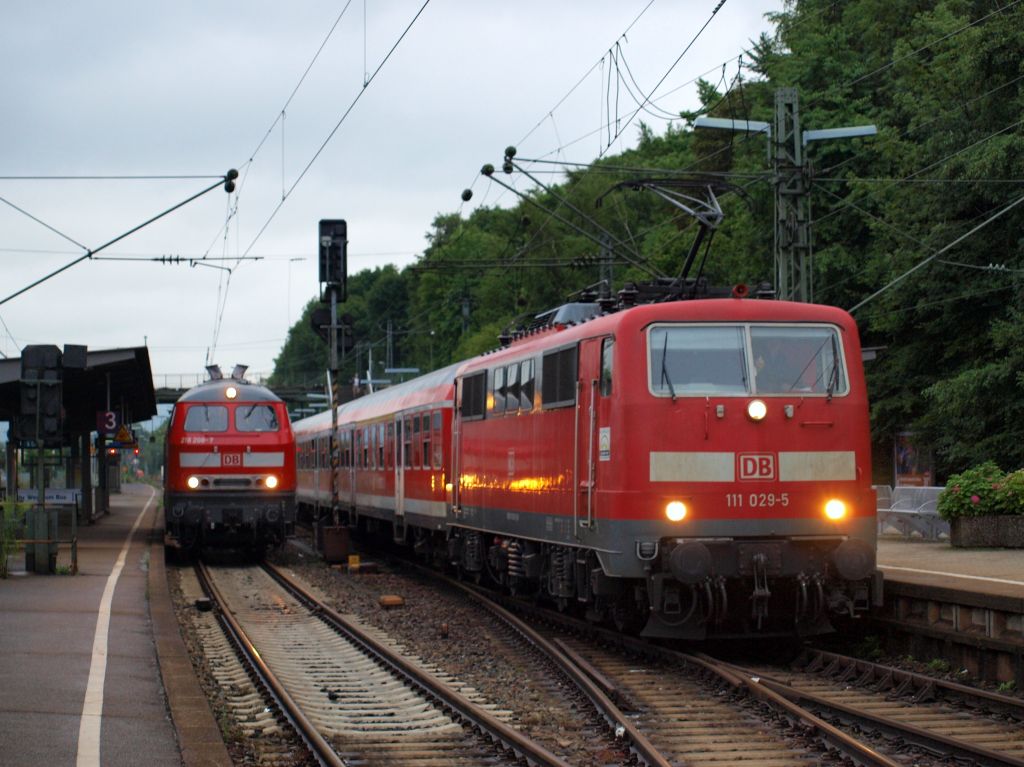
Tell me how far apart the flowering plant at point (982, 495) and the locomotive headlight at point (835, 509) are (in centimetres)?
730

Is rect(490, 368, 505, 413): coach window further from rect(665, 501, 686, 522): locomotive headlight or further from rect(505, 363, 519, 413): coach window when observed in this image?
rect(665, 501, 686, 522): locomotive headlight

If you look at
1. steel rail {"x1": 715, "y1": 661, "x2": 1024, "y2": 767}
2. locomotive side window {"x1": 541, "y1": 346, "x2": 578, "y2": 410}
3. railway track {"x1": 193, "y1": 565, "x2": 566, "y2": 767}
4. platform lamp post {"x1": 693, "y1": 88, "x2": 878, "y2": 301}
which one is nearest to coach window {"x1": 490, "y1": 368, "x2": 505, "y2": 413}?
locomotive side window {"x1": 541, "y1": 346, "x2": 578, "y2": 410}

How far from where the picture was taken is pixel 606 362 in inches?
531

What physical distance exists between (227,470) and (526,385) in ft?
38.0

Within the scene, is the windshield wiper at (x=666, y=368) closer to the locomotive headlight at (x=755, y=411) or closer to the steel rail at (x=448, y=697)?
the locomotive headlight at (x=755, y=411)

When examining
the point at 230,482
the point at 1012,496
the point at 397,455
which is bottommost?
the point at 1012,496

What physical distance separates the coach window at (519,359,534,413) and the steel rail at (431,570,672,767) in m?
2.40

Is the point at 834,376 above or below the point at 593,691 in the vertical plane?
above

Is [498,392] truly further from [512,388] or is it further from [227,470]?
[227,470]

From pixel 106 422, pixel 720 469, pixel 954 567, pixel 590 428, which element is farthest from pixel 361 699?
pixel 106 422

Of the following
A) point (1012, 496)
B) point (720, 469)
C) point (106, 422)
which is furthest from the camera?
point (106, 422)

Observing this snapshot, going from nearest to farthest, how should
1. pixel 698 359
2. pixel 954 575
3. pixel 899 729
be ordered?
pixel 899 729
pixel 698 359
pixel 954 575

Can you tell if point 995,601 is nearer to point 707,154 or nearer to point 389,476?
point 389,476

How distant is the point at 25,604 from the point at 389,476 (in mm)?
10800
